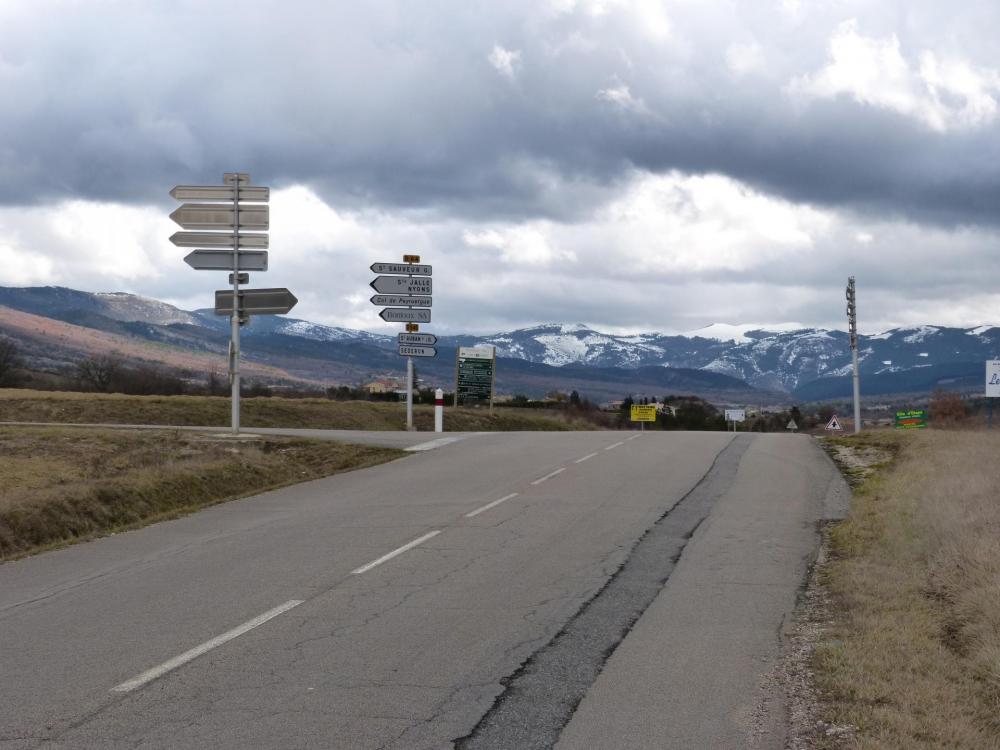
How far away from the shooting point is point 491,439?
2911 cm

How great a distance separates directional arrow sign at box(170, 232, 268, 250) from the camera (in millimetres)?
24500

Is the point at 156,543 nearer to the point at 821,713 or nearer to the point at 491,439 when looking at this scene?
the point at 821,713

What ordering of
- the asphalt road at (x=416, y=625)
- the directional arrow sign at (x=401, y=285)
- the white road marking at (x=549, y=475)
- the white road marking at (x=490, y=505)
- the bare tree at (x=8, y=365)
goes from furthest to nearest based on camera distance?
the bare tree at (x=8, y=365)
the directional arrow sign at (x=401, y=285)
the white road marking at (x=549, y=475)
the white road marking at (x=490, y=505)
the asphalt road at (x=416, y=625)

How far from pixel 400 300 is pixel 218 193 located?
1090 centimetres

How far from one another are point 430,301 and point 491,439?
7.02m

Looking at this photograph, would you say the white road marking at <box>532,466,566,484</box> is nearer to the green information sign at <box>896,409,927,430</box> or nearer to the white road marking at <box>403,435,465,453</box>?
the white road marking at <box>403,435,465,453</box>

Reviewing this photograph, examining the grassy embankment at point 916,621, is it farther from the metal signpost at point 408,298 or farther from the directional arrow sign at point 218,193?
the metal signpost at point 408,298

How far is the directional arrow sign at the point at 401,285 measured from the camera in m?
34.5

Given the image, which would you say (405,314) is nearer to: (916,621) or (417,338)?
(417,338)

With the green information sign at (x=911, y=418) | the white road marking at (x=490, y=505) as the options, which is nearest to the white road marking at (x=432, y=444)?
the white road marking at (x=490, y=505)

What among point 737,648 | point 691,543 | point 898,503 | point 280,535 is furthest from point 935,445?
point 737,648

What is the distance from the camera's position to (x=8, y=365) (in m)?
67.5

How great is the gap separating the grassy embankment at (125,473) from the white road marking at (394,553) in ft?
A: 14.2

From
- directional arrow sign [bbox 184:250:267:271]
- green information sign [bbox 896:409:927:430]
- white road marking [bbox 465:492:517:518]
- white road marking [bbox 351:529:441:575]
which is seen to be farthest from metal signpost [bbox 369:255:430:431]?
green information sign [bbox 896:409:927:430]
